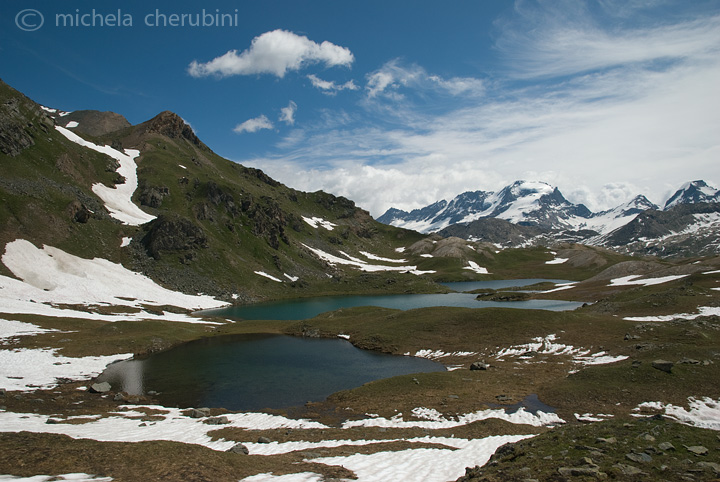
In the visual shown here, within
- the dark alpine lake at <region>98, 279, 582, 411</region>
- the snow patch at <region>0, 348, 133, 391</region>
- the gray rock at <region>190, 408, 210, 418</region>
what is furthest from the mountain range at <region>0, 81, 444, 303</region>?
the gray rock at <region>190, 408, 210, 418</region>

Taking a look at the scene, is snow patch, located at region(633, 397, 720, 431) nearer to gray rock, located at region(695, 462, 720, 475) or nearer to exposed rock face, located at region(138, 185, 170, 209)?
gray rock, located at region(695, 462, 720, 475)

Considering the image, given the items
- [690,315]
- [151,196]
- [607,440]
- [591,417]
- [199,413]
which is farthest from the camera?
[151,196]

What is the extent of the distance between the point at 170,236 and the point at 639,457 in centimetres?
16515

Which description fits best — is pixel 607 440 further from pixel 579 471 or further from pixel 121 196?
pixel 121 196

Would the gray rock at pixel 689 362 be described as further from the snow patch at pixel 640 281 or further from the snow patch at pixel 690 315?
the snow patch at pixel 640 281

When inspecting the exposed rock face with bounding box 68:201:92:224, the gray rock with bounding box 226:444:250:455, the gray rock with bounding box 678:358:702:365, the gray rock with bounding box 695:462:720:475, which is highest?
the exposed rock face with bounding box 68:201:92:224

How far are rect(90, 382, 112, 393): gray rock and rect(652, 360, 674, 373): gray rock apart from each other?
56.4m

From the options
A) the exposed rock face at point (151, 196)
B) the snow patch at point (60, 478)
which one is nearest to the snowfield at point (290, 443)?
the snow patch at point (60, 478)

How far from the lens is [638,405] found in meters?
30.8

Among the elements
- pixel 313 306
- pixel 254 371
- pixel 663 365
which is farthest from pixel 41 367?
pixel 313 306

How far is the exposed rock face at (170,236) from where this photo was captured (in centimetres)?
14950

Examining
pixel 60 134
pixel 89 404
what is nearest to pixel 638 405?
pixel 89 404

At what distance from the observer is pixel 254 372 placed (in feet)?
171

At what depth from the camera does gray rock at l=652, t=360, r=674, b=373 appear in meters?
34.2
